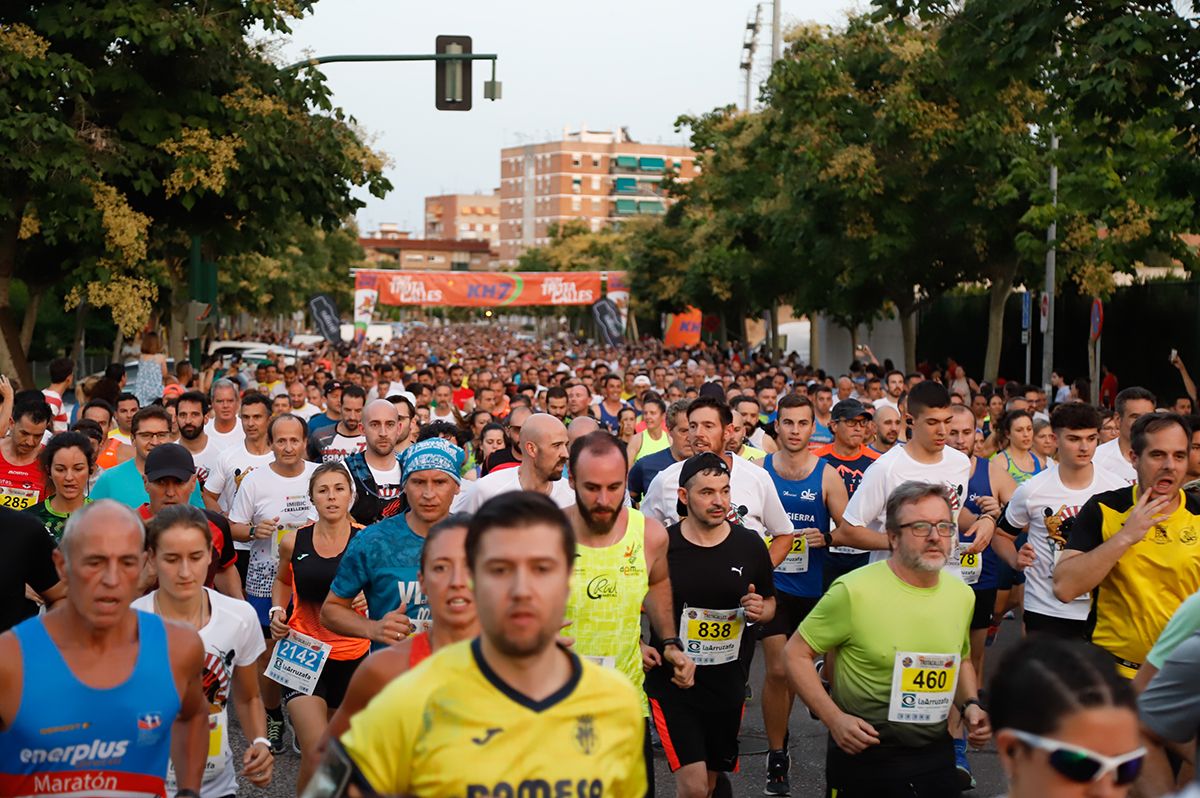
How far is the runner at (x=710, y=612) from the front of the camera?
6.71 meters

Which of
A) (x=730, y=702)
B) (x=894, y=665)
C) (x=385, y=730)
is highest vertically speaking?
(x=385, y=730)

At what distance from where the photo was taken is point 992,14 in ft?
49.0

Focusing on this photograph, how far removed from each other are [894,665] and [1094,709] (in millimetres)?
2495

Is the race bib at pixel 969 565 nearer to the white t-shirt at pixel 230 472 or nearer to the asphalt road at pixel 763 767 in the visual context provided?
the asphalt road at pixel 763 767

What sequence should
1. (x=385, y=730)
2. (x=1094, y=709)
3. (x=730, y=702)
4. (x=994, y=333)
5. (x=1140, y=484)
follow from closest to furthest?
(x=1094, y=709), (x=385, y=730), (x=1140, y=484), (x=730, y=702), (x=994, y=333)

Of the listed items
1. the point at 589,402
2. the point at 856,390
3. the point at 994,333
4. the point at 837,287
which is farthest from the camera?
the point at 837,287

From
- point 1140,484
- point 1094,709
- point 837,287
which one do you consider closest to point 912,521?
point 1140,484

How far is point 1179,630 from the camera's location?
4.41 metres

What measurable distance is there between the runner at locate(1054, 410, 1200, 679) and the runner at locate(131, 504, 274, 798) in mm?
2930

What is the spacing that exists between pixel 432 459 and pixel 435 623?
2011mm

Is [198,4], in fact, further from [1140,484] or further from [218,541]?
[1140,484]

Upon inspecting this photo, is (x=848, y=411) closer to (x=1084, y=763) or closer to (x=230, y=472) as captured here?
(x=230, y=472)

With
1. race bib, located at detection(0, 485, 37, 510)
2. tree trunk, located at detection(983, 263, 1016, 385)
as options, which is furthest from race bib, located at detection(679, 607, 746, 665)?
tree trunk, located at detection(983, 263, 1016, 385)

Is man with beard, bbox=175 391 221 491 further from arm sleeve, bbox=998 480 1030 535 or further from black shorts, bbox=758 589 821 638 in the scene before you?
arm sleeve, bbox=998 480 1030 535
